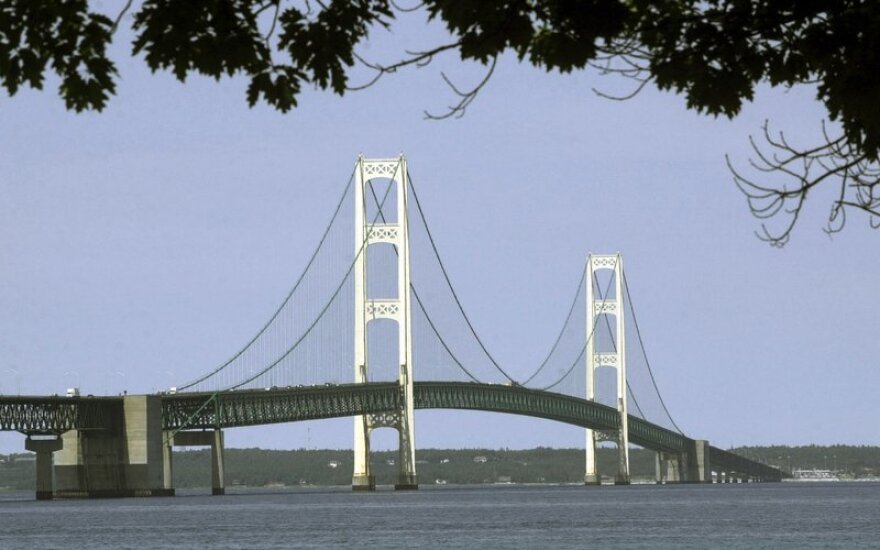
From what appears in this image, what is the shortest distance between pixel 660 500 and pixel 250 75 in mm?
97914

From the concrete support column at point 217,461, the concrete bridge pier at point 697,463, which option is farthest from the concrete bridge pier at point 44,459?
the concrete bridge pier at point 697,463

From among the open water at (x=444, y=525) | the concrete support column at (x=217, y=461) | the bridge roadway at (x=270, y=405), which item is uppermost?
the bridge roadway at (x=270, y=405)

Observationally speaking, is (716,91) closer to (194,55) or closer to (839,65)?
(839,65)

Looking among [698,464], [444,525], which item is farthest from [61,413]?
[698,464]

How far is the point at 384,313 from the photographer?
109 metres

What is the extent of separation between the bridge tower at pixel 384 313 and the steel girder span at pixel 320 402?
105 cm

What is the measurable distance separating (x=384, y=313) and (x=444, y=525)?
43396 millimetres

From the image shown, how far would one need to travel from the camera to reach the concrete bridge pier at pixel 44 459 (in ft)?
348

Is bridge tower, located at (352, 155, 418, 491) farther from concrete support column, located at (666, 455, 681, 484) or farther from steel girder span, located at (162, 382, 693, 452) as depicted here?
concrete support column, located at (666, 455, 681, 484)

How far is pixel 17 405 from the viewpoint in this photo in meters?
106

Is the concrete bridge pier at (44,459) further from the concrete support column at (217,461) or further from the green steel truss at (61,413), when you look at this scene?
the concrete support column at (217,461)

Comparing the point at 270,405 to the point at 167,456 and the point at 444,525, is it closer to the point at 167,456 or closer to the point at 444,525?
the point at 167,456

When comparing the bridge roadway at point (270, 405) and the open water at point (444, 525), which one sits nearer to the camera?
the open water at point (444, 525)

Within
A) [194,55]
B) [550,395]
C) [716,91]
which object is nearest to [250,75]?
[194,55]
